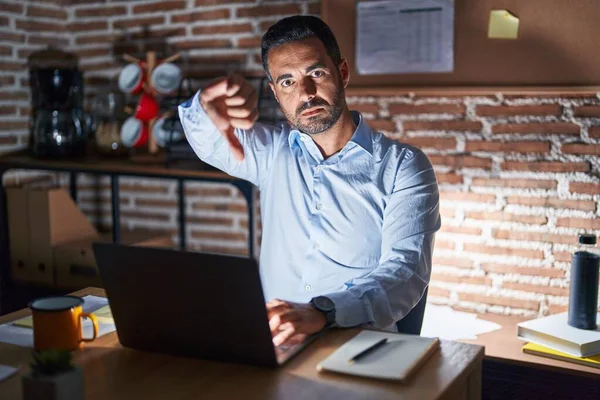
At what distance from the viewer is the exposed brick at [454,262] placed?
2.64m

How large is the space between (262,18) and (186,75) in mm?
454

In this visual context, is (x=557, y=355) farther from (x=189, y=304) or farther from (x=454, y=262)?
(x=189, y=304)

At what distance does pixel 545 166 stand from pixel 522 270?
372 mm

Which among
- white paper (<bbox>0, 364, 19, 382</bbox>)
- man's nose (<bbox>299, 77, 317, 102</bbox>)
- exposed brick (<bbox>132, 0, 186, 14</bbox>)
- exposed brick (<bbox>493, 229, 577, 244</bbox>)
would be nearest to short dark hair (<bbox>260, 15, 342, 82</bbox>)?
man's nose (<bbox>299, 77, 317, 102</bbox>)

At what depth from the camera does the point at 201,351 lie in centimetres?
127

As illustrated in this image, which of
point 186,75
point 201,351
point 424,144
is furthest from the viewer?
point 186,75

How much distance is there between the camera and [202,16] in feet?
10.3

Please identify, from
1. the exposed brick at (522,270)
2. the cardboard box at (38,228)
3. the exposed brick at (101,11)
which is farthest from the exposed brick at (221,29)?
the exposed brick at (522,270)

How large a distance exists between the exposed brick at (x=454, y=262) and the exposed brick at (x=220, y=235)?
90 cm

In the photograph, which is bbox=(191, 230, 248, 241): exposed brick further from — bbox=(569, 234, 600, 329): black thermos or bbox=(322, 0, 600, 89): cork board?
bbox=(569, 234, 600, 329): black thermos

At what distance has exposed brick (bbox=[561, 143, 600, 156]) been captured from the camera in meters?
2.41

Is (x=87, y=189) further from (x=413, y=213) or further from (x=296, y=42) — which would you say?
(x=413, y=213)

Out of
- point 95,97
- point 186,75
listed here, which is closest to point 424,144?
point 186,75

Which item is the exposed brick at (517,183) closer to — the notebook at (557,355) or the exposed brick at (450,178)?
the exposed brick at (450,178)
